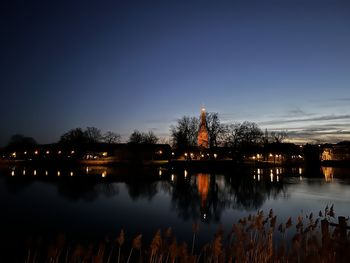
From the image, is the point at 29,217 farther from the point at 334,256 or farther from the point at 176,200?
the point at 334,256

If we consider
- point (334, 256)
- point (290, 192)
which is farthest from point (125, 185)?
point (334, 256)

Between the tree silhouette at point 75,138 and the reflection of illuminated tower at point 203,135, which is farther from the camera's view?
the tree silhouette at point 75,138

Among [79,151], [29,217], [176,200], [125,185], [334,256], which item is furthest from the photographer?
[79,151]

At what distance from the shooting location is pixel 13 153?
115 m

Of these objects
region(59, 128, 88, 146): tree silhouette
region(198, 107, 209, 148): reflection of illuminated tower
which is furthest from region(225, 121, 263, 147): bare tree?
region(59, 128, 88, 146): tree silhouette

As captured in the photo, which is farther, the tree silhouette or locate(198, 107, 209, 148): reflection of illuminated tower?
the tree silhouette

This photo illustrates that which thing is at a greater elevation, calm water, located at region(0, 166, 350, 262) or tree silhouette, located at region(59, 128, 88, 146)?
tree silhouette, located at region(59, 128, 88, 146)

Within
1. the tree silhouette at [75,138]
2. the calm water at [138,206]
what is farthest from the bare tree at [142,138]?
the calm water at [138,206]

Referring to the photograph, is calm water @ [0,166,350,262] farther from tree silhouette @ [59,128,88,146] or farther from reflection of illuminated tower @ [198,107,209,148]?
tree silhouette @ [59,128,88,146]

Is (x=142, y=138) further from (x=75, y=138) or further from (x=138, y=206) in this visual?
(x=138, y=206)

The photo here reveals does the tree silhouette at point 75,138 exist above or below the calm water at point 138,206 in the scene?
above

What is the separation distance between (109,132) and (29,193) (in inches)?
3590

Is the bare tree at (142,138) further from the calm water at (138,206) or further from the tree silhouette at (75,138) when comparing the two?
the calm water at (138,206)

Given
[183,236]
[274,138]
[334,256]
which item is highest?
[274,138]
